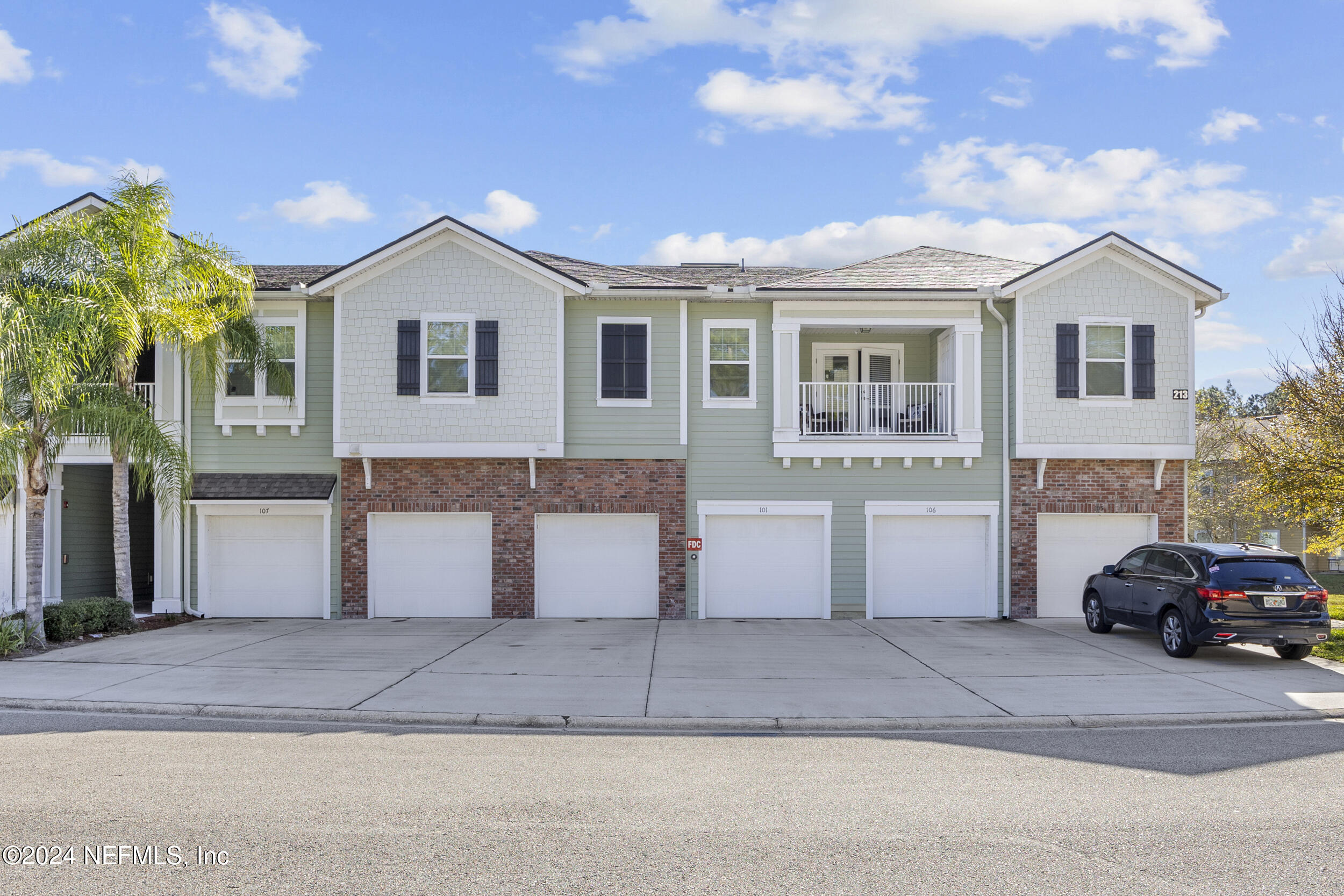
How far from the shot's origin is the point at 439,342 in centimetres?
1680

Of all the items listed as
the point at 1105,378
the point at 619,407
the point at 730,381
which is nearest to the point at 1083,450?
the point at 1105,378

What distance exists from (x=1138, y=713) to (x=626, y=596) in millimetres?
9761

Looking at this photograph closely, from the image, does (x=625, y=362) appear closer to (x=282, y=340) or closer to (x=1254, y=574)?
(x=282, y=340)

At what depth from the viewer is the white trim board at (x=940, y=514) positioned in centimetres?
1750

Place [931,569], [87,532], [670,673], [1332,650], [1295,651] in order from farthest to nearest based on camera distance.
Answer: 1. [87,532]
2. [931,569]
3. [1332,650]
4. [1295,651]
5. [670,673]

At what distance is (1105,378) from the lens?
17.3m

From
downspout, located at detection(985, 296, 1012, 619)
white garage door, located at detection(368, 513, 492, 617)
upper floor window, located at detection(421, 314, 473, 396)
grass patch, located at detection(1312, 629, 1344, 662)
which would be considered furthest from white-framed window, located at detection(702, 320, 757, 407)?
grass patch, located at detection(1312, 629, 1344, 662)

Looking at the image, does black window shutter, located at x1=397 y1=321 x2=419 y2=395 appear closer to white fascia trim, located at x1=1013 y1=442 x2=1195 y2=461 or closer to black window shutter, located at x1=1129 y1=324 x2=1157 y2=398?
white fascia trim, located at x1=1013 y1=442 x2=1195 y2=461

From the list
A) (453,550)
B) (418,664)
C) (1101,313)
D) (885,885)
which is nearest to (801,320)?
(1101,313)

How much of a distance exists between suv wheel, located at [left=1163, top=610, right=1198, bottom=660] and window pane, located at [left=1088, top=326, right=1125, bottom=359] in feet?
19.2

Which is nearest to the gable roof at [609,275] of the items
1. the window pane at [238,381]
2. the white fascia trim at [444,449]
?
the white fascia trim at [444,449]

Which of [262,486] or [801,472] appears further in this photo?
[801,472]

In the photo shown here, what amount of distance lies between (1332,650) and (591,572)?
11964 mm

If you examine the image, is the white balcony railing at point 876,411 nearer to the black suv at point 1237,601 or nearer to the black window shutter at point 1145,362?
the black window shutter at point 1145,362
